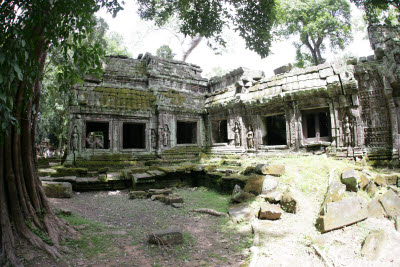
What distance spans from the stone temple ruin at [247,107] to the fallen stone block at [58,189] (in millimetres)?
2662

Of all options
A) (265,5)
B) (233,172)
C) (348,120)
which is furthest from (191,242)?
(348,120)

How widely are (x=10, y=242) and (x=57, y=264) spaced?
0.61 m

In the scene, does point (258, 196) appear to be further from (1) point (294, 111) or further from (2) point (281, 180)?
(1) point (294, 111)

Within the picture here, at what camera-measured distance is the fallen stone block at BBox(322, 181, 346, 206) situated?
473 centimetres

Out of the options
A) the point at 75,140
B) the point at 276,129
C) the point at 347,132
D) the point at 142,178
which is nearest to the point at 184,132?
the point at 276,129

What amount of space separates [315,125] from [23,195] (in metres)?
9.59

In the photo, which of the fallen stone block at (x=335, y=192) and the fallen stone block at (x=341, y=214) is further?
the fallen stone block at (x=335, y=192)

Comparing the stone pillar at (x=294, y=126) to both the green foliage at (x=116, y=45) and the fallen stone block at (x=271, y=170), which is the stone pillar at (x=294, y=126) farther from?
the green foliage at (x=116, y=45)

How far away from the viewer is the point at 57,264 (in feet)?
9.75

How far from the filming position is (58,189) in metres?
6.66

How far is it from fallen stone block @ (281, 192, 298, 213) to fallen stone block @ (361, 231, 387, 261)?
4.70 feet

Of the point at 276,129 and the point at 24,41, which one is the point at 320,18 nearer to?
the point at 276,129

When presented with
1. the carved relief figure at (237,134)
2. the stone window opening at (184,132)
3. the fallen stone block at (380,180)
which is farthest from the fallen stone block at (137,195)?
the stone window opening at (184,132)

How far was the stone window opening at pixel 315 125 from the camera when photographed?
924 cm
